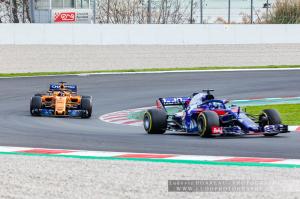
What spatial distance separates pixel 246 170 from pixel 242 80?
2274 centimetres

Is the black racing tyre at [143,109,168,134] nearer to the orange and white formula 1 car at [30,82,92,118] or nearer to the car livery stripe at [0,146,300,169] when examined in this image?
the car livery stripe at [0,146,300,169]

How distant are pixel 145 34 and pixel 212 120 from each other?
2349 cm

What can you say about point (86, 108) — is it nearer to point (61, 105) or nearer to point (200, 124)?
point (61, 105)

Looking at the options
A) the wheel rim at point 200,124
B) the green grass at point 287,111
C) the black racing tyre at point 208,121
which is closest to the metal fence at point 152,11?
the green grass at point 287,111

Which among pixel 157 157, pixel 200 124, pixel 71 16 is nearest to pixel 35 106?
pixel 200 124

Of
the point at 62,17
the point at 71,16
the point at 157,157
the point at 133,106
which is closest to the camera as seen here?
the point at 157,157

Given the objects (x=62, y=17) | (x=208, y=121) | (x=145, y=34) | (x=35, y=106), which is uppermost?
(x=62, y=17)

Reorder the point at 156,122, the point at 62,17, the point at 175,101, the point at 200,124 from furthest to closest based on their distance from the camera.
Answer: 1. the point at 62,17
2. the point at 175,101
3. the point at 156,122
4. the point at 200,124

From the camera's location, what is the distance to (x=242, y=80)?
112ft

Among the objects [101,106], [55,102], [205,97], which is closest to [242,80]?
[101,106]

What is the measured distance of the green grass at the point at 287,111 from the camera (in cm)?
2014

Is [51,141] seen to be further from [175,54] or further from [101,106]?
[175,54]

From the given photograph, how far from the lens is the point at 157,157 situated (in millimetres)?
13172

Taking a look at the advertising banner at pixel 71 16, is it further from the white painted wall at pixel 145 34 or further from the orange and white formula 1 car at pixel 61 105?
the orange and white formula 1 car at pixel 61 105
